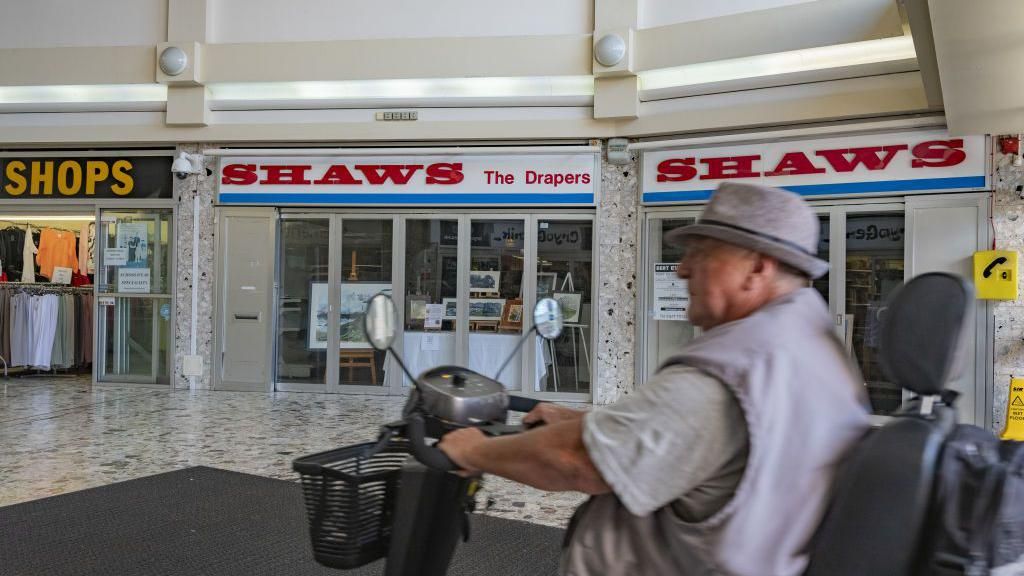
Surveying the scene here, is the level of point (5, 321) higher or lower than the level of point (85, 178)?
lower

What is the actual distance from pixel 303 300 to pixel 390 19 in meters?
3.38

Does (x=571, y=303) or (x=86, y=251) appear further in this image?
(x=86, y=251)

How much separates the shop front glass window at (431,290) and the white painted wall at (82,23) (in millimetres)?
3767

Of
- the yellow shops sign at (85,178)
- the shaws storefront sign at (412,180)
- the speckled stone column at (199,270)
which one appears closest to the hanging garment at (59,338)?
the yellow shops sign at (85,178)

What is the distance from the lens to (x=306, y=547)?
11.4 feet

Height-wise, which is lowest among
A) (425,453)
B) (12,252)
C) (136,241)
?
(425,453)

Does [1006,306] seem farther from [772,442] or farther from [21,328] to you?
[21,328]

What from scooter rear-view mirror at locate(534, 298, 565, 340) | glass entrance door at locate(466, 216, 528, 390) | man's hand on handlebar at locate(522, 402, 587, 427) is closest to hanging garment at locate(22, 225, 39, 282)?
glass entrance door at locate(466, 216, 528, 390)

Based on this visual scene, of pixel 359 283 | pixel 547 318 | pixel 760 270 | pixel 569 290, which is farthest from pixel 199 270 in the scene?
pixel 760 270

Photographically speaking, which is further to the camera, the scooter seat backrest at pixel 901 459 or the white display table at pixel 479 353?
the white display table at pixel 479 353

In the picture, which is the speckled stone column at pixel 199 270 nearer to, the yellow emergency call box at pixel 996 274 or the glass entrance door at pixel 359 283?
the glass entrance door at pixel 359 283

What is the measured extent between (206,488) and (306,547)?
51.3 inches

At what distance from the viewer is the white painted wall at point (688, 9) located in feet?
24.4

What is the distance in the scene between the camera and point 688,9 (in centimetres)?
778
